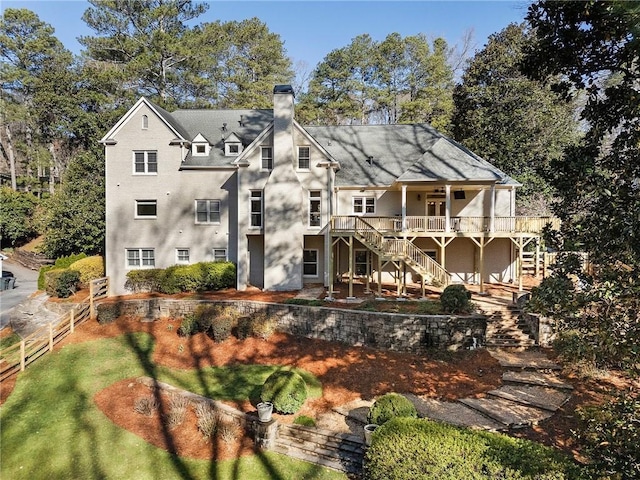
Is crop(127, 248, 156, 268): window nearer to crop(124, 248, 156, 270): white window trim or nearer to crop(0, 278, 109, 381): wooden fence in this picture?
crop(124, 248, 156, 270): white window trim

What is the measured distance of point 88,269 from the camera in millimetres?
22188

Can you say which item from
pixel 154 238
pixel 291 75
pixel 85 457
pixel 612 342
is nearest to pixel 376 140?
pixel 154 238

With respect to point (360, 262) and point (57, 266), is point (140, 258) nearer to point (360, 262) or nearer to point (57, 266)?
point (57, 266)

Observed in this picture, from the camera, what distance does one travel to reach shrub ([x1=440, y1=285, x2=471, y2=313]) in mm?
15688

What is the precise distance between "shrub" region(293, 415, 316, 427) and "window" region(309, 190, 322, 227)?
482 inches

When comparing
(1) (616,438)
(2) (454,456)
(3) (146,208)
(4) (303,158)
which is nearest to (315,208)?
(4) (303,158)

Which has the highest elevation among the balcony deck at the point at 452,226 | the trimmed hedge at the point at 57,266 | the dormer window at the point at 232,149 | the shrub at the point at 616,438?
the dormer window at the point at 232,149

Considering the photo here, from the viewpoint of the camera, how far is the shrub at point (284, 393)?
11.3 metres

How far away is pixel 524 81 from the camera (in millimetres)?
28672

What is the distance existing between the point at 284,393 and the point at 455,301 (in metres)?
8.42

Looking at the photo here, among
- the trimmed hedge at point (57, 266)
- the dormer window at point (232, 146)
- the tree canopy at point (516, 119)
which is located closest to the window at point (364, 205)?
the dormer window at point (232, 146)

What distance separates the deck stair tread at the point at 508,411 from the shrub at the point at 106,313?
16.2 metres

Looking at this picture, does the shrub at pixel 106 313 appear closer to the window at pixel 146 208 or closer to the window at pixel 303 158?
the window at pixel 146 208

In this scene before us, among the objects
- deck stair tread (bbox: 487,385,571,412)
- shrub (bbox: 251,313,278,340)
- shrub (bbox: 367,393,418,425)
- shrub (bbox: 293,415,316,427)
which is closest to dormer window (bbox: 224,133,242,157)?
shrub (bbox: 251,313,278,340)
